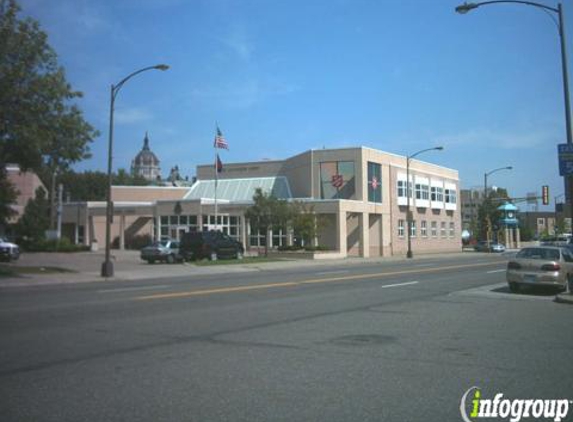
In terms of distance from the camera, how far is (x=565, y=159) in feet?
56.1

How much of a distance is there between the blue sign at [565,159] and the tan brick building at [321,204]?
32.9 metres

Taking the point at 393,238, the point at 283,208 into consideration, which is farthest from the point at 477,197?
the point at 283,208

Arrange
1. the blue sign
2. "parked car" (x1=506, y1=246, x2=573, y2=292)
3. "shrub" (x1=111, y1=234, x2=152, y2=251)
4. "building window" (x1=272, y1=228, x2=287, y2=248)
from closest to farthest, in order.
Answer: the blue sign
"parked car" (x1=506, y1=246, x2=573, y2=292)
"building window" (x1=272, y1=228, x2=287, y2=248)
"shrub" (x1=111, y1=234, x2=152, y2=251)

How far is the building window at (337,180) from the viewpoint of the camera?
185 feet

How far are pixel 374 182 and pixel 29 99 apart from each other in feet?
123

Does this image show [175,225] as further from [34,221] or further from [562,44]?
[562,44]

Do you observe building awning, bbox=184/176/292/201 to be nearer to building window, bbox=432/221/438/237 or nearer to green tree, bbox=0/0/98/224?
building window, bbox=432/221/438/237

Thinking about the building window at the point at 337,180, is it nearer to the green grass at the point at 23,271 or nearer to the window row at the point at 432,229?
the window row at the point at 432,229

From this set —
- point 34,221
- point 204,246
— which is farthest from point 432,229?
point 34,221

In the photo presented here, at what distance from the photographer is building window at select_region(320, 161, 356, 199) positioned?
185 feet

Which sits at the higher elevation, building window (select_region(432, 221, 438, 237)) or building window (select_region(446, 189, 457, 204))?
building window (select_region(446, 189, 457, 204))

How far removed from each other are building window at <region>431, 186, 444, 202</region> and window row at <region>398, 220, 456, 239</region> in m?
2.86
